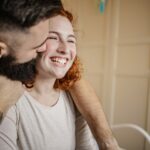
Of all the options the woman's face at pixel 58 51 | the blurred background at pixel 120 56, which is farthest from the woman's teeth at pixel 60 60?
the blurred background at pixel 120 56

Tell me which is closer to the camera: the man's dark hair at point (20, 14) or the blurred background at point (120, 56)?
the man's dark hair at point (20, 14)

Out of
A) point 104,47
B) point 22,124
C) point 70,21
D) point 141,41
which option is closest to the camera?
point 22,124

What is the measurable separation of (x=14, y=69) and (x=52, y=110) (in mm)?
501

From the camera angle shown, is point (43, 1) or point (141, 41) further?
point (141, 41)

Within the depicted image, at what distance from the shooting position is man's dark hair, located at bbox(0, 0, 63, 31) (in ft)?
0.77

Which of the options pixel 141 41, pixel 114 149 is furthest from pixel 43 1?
pixel 141 41

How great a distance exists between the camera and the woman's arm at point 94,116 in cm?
78

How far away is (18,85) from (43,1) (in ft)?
0.36

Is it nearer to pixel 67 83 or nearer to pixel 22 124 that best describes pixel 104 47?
pixel 67 83

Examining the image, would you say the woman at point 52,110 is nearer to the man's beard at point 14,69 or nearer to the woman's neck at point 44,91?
the woman's neck at point 44,91

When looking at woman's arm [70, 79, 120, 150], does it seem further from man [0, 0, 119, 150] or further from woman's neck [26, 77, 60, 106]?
man [0, 0, 119, 150]

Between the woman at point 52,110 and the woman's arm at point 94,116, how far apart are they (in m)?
0.04

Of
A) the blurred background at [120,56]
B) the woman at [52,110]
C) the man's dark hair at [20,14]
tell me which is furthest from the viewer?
the blurred background at [120,56]

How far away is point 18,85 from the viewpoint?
12.3 inches
